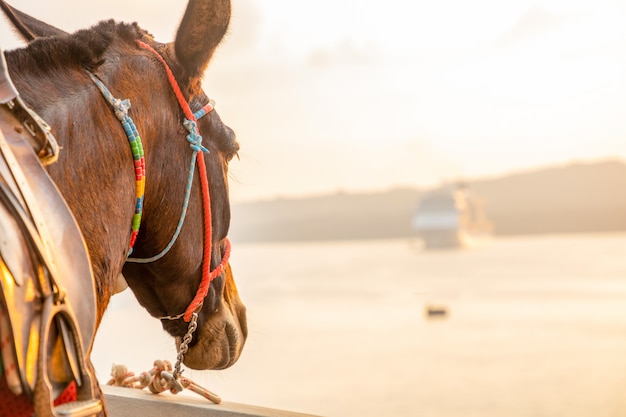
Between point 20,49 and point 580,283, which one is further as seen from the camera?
point 580,283

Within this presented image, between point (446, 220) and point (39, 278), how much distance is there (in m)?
58.1

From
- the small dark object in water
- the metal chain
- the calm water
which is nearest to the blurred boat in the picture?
the calm water

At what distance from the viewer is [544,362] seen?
1606cm

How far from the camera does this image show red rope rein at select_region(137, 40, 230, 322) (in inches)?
46.8

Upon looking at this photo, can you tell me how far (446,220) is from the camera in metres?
58.1

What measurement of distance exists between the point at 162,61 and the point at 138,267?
0.32 metres

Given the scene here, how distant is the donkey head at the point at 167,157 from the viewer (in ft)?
3.57

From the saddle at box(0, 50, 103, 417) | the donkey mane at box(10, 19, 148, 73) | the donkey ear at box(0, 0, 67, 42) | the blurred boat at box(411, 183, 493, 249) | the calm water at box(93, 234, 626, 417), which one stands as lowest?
the saddle at box(0, 50, 103, 417)

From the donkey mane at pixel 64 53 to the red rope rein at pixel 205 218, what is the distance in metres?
0.10

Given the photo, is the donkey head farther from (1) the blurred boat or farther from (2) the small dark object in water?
(1) the blurred boat

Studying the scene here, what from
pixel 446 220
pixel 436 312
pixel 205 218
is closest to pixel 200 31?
pixel 205 218

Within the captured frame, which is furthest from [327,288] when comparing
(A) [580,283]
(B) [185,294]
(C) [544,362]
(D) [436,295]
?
(B) [185,294]

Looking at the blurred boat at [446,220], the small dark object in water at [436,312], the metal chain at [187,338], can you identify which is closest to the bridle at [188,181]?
the metal chain at [187,338]

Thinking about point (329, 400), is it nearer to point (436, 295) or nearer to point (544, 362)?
point (544, 362)
